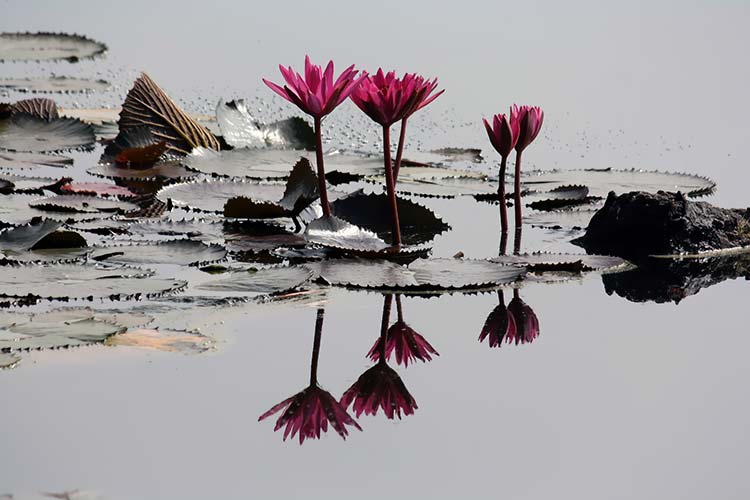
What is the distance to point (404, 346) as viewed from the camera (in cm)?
174

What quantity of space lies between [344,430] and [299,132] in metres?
2.07

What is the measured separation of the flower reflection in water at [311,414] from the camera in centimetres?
142

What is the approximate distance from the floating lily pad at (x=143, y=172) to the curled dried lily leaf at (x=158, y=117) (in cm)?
12

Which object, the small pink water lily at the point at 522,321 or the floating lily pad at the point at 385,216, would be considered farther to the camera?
the floating lily pad at the point at 385,216

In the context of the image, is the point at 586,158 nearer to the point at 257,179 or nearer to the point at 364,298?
the point at 257,179

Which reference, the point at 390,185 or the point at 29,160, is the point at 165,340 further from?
the point at 29,160

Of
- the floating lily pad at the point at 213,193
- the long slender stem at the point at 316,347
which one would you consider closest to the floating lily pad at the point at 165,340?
the long slender stem at the point at 316,347

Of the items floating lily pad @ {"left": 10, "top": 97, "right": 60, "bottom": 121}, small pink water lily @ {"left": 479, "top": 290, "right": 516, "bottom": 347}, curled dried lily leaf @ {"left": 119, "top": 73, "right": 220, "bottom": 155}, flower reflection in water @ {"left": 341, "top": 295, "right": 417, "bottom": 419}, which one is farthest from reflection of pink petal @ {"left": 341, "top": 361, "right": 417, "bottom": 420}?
floating lily pad @ {"left": 10, "top": 97, "right": 60, "bottom": 121}

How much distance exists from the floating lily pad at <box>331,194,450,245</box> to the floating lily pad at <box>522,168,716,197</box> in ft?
1.74

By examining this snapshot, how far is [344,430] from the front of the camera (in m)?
1.43

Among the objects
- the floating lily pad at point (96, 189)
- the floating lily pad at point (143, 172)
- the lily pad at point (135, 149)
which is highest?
the lily pad at point (135, 149)

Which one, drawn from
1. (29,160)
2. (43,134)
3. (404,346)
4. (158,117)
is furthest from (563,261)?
(43,134)

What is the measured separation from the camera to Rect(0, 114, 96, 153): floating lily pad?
3348 millimetres

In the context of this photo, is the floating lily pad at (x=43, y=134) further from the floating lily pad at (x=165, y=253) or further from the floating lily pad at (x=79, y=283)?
the floating lily pad at (x=79, y=283)
